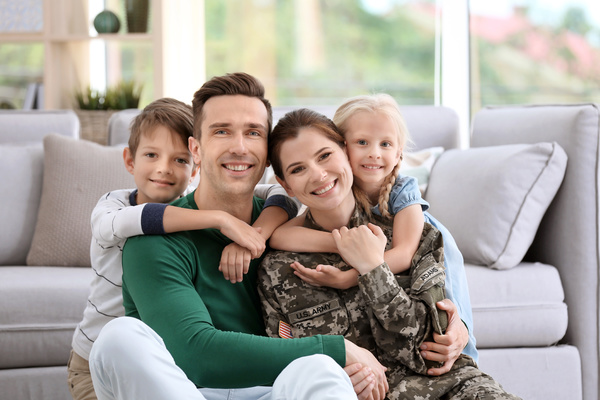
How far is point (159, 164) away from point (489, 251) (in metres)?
1.19

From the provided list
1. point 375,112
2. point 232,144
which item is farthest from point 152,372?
point 375,112

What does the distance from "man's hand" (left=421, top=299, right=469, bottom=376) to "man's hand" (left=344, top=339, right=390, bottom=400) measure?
0.38ft

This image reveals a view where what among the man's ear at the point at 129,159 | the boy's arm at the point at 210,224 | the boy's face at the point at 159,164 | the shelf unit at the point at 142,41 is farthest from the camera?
the shelf unit at the point at 142,41

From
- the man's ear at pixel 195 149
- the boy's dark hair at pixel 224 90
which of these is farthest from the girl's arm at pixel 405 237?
the man's ear at pixel 195 149

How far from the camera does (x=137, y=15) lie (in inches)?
151

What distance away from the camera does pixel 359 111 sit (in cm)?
159

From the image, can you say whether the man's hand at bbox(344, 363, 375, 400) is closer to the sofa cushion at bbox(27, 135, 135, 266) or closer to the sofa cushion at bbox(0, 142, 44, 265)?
the sofa cushion at bbox(27, 135, 135, 266)

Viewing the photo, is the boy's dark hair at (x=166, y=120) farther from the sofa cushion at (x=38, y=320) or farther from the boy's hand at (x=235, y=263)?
the sofa cushion at (x=38, y=320)

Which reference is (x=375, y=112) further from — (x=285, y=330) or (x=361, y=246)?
(x=285, y=330)

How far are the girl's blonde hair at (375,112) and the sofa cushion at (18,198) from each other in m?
1.45

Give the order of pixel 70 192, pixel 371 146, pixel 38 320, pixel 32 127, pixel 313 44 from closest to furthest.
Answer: pixel 371 146 → pixel 38 320 → pixel 70 192 → pixel 32 127 → pixel 313 44

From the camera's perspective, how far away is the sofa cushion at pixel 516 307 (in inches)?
87.8

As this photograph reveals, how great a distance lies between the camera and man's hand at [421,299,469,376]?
4.57 feet

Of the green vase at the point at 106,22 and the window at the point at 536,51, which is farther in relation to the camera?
the window at the point at 536,51
